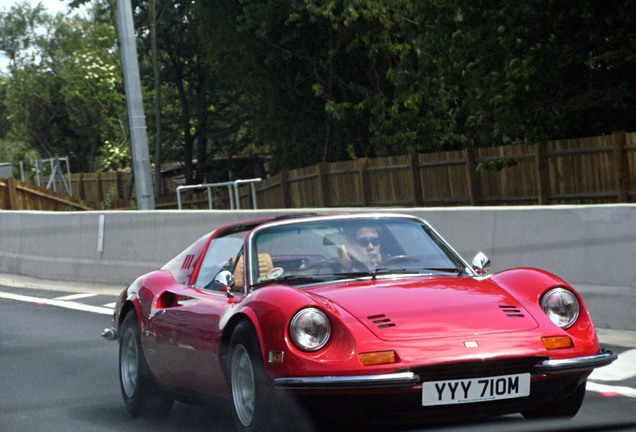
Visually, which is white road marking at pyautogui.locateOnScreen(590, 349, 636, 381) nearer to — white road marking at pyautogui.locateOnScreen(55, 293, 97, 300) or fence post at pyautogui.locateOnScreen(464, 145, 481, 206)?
white road marking at pyautogui.locateOnScreen(55, 293, 97, 300)

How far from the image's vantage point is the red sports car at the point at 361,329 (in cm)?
567

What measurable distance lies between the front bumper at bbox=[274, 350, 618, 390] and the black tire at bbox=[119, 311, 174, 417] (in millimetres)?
2192

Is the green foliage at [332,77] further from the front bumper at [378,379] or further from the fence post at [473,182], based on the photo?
the front bumper at [378,379]

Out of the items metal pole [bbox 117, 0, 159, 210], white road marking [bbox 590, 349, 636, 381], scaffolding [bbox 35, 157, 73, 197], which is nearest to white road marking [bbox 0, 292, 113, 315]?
metal pole [bbox 117, 0, 159, 210]

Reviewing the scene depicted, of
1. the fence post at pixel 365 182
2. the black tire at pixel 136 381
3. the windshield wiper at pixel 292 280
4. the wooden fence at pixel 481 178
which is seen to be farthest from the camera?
the fence post at pixel 365 182

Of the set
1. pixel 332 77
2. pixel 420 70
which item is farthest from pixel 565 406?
pixel 332 77

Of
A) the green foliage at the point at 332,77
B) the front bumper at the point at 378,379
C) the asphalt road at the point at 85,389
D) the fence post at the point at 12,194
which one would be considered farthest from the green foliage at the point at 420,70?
the front bumper at the point at 378,379

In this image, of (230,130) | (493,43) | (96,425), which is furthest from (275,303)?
(230,130)

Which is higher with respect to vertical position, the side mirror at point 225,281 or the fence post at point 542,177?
the fence post at point 542,177

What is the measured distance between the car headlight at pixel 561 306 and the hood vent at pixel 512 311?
0.22m

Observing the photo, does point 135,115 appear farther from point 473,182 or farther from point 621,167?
point 473,182

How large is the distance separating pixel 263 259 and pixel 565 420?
1.86 meters

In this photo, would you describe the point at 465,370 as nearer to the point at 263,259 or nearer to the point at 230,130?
the point at 263,259

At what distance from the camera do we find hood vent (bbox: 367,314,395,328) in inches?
232
